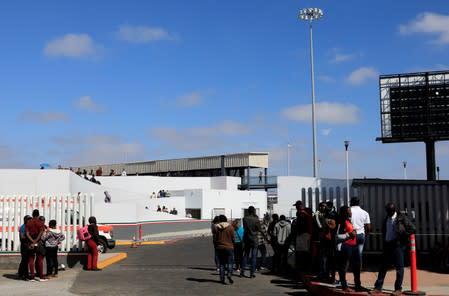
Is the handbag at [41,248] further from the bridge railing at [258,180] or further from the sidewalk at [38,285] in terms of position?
the bridge railing at [258,180]

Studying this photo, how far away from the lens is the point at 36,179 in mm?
35156

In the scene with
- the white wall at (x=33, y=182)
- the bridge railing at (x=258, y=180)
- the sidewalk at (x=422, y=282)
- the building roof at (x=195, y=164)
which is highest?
the building roof at (x=195, y=164)

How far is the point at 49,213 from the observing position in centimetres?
1653

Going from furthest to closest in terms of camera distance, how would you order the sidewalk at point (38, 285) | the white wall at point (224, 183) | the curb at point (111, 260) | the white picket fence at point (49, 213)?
the white wall at point (224, 183)
the curb at point (111, 260)
the white picket fence at point (49, 213)
the sidewalk at point (38, 285)

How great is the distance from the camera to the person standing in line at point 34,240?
14231mm

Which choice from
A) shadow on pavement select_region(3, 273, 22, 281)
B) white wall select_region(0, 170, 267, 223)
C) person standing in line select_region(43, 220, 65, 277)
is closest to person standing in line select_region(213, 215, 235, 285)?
person standing in line select_region(43, 220, 65, 277)

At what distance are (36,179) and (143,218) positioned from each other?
7198 millimetres

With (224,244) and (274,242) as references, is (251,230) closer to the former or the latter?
(274,242)

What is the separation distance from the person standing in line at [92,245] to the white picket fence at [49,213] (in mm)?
624

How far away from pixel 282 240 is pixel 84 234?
5.56 metres

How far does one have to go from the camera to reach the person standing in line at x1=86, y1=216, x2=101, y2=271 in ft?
51.3

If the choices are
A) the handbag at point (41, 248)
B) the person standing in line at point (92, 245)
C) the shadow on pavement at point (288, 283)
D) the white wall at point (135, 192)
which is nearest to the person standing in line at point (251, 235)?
the shadow on pavement at point (288, 283)

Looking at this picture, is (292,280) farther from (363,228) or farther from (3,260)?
(3,260)

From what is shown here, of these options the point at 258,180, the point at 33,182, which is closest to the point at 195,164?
the point at 258,180
